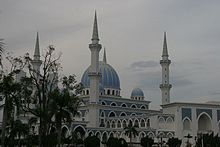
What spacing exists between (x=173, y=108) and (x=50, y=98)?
42867 mm

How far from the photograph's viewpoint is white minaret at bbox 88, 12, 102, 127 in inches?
3056

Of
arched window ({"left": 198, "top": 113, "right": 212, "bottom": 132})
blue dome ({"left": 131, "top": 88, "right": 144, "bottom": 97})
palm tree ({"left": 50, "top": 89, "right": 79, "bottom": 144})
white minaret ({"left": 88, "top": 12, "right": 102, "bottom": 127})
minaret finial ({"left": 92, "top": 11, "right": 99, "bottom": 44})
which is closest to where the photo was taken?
palm tree ({"left": 50, "top": 89, "right": 79, "bottom": 144})

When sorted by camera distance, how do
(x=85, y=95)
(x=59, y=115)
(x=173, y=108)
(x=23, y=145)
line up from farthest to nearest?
1. (x=85, y=95)
2. (x=173, y=108)
3. (x=23, y=145)
4. (x=59, y=115)

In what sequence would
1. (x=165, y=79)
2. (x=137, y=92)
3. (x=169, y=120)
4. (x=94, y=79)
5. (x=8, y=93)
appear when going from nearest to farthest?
(x=8, y=93)
(x=169, y=120)
(x=94, y=79)
(x=165, y=79)
(x=137, y=92)

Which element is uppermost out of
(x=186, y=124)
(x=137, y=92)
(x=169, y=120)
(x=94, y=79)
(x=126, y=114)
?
(x=94, y=79)

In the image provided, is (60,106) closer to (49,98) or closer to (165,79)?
(49,98)

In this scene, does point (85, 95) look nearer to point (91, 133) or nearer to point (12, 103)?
point (91, 133)

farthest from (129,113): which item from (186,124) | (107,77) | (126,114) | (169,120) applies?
(186,124)

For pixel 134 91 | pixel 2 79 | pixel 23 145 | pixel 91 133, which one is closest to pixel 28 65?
pixel 2 79

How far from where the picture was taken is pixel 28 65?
3300cm

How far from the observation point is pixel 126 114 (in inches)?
3536

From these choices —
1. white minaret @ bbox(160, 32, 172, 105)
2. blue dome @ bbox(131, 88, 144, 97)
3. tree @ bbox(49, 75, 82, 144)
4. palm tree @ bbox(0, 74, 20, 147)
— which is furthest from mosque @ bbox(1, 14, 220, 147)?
palm tree @ bbox(0, 74, 20, 147)

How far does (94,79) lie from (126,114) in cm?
1639

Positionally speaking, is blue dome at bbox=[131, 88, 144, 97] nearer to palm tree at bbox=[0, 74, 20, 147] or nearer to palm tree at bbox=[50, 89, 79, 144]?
palm tree at bbox=[50, 89, 79, 144]
